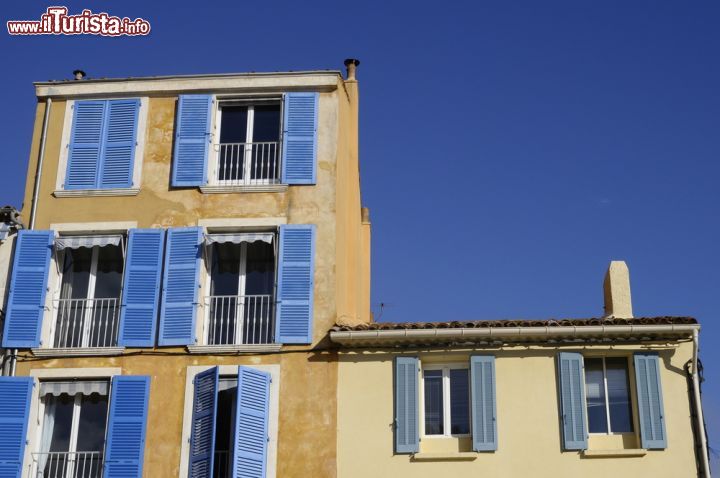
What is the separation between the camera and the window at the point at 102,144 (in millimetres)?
Result: 21891

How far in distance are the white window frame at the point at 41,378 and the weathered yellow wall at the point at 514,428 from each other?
433 centimetres

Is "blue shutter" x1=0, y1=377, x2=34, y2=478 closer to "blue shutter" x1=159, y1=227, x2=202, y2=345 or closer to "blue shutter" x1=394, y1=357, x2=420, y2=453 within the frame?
"blue shutter" x1=159, y1=227, x2=202, y2=345

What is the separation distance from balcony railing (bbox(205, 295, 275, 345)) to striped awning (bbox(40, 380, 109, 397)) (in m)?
2.11

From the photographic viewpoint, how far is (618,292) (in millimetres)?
21469

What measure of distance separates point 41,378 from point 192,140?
5.41 metres

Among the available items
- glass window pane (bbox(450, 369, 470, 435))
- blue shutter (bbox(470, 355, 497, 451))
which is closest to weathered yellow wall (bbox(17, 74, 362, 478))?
glass window pane (bbox(450, 369, 470, 435))

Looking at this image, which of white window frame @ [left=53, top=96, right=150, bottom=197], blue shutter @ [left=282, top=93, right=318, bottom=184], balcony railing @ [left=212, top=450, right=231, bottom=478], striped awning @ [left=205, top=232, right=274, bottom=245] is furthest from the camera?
white window frame @ [left=53, top=96, right=150, bottom=197]

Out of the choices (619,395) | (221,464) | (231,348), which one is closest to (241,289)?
(231,348)

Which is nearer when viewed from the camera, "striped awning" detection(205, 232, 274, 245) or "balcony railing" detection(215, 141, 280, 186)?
"striped awning" detection(205, 232, 274, 245)

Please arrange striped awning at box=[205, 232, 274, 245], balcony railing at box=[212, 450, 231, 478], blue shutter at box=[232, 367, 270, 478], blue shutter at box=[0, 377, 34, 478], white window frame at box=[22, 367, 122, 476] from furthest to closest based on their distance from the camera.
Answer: striped awning at box=[205, 232, 274, 245], white window frame at box=[22, 367, 122, 476], blue shutter at box=[0, 377, 34, 478], balcony railing at box=[212, 450, 231, 478], blue shutter at box=[232, 367, 270, 478]

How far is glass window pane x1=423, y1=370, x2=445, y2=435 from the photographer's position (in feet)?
65.4

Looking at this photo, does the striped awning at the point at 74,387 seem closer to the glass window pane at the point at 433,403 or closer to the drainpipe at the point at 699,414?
the glass window pane at the point at 433,403

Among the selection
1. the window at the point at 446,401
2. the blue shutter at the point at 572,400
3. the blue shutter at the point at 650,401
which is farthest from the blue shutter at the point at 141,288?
the blue shutter at the point at 650,401

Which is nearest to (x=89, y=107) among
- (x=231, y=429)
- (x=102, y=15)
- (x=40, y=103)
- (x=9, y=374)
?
(x=40, y=103)
